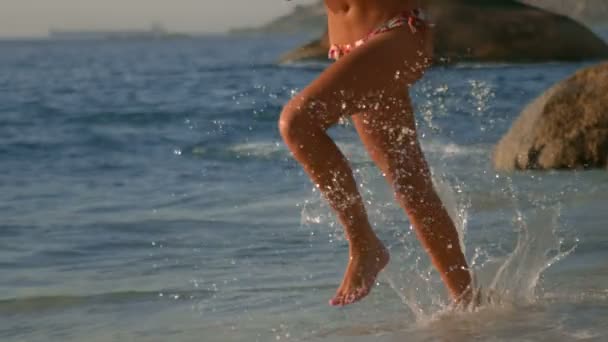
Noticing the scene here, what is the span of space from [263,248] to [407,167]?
2.32 metres

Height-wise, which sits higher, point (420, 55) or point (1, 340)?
point (420, 55)

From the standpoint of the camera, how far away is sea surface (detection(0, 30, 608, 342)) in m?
4.89

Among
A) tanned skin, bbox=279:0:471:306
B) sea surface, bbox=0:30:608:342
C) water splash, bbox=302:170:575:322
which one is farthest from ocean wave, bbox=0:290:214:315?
tanned skin, bbox=279:0:471:306

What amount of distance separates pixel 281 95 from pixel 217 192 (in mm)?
15071

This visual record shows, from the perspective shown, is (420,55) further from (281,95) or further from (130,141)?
(281,95)

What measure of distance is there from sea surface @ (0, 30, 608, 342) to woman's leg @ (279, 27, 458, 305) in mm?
307

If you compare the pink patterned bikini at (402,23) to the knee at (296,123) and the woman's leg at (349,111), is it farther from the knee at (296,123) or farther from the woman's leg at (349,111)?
the knee at (296,123)

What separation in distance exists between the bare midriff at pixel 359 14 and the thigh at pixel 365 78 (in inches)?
3.2

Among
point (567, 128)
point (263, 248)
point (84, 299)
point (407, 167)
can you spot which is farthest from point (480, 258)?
point (567, 128)

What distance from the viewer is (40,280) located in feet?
20.8

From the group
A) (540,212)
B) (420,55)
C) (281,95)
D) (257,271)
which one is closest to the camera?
(420,55)

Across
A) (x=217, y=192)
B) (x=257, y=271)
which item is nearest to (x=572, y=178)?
(x=217, y=192)

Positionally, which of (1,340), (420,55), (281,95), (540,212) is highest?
(420,55)

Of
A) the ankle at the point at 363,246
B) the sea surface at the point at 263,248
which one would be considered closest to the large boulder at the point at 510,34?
the sea surface at the point at 263,248
